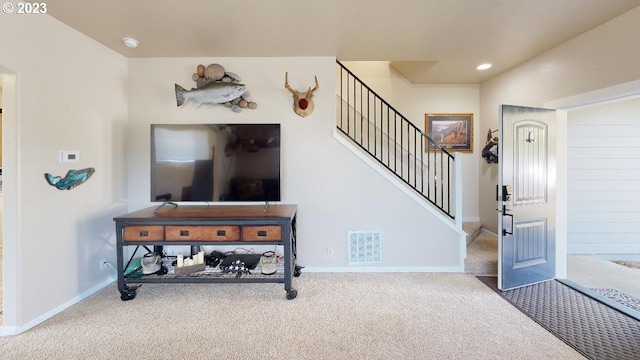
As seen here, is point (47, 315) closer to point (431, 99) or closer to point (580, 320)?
point (580, 320)

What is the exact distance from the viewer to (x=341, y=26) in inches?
98.3

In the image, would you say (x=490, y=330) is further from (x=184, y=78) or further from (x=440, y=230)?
(x=184, y=78)

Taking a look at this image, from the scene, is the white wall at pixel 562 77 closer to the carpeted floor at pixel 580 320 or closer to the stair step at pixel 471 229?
the stair step at pixel 471 229

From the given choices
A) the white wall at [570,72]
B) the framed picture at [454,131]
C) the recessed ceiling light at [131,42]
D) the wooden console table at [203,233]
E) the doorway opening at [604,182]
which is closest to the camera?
the white wall at [570,72]

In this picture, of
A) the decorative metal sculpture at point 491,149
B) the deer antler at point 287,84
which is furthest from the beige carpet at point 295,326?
the deer antler at point 287,84

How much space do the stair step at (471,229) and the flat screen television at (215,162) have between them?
284 cm

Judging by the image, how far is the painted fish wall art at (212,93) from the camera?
9.45 feet

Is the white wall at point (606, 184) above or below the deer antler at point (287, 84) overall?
below

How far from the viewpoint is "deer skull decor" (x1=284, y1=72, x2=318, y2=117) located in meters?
3.11

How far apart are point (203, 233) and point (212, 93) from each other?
5.02ft

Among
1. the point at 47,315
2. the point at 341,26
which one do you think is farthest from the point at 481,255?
the point at 47,315

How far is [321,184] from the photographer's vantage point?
3248 mm

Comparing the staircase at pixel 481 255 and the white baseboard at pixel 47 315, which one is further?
the staircase at pixel 481 255

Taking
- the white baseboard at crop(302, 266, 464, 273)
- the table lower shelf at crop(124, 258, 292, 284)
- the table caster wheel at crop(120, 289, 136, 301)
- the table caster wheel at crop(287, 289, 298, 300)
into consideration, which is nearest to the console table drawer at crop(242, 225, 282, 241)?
the table lower shelf at crop(124, 258, 292, 284)
